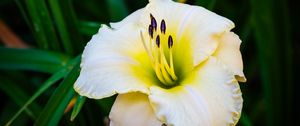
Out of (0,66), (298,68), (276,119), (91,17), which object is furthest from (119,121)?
(298,68)

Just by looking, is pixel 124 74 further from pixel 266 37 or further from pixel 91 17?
pixel 91 17

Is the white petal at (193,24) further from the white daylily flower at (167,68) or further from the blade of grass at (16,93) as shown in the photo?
the blade of grass at (16,93)

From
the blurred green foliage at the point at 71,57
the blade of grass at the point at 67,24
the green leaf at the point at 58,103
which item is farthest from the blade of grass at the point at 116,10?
the green leaf at the point at 58,103

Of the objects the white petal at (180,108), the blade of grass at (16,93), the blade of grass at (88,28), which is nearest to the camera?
the white petal at (180,108)

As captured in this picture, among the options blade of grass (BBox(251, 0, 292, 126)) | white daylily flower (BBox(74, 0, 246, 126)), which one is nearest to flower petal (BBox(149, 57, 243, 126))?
white daylily flower (BBox(74, 0, 246, 126))

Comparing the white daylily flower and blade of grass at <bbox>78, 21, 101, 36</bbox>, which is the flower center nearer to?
the white daylily flower

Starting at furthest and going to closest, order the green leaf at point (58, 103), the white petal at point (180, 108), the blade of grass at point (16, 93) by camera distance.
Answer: the blade of grass at point (16, 93) → the green leaf at point (58, 103) → the white petal at point (180, 108)

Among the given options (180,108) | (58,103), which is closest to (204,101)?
(180,108)

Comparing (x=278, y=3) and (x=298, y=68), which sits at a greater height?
(x=278, y=3)
